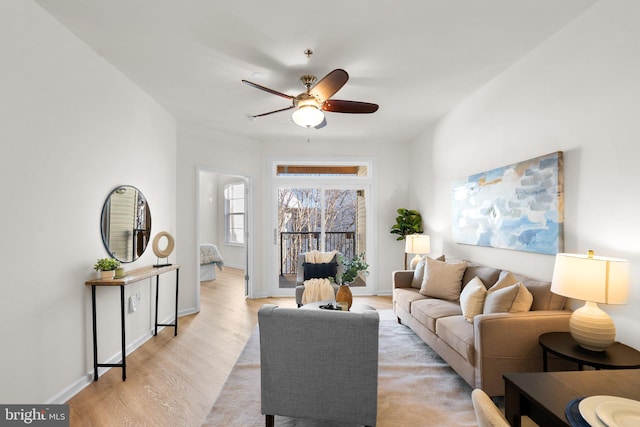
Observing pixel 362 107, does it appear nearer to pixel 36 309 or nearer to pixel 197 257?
pixel 36 309

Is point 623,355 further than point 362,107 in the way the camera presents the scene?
No

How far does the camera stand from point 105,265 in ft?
8.73

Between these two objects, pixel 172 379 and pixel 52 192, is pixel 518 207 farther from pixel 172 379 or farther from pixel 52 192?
pixel 52 192

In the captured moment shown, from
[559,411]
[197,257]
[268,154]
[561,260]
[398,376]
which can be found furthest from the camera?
[268,154]

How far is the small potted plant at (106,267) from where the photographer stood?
264 cm

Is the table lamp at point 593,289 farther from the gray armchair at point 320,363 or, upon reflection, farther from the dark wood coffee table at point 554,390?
the gray armchair at point 320,363

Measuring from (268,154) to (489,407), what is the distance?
519 cm

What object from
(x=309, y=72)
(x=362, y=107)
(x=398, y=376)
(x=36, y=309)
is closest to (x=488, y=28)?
(x=362, y=107)

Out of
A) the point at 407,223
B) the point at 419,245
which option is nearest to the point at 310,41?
the point at 419,245

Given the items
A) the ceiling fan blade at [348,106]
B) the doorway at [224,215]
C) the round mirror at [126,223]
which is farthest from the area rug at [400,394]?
the doorway at [224,215]

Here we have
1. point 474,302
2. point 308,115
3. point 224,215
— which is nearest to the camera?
point 474,302

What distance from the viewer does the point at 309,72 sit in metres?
3.08

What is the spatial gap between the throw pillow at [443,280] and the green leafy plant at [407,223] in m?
1.47

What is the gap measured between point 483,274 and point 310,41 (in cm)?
267
